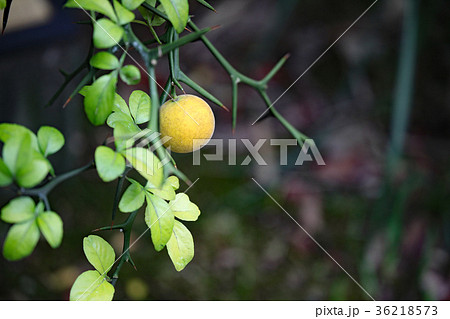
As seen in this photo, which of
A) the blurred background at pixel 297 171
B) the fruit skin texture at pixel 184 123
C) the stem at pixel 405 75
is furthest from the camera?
the blurred background at pixel 297 171

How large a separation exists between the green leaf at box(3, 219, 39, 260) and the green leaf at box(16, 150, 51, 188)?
0.7 inches

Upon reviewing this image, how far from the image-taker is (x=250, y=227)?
3.20 ft

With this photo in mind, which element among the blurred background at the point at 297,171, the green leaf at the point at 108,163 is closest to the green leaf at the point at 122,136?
the green leaf at the point at 108,163

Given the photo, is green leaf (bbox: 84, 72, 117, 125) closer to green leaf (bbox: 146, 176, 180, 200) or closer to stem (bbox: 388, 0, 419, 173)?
green leaf (bbox: 146, 176, 180, 200)

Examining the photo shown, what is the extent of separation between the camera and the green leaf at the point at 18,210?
0.17m

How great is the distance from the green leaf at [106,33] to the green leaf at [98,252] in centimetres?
10

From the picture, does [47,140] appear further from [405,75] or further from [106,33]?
[405,75]

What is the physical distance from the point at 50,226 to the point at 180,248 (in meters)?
0.09

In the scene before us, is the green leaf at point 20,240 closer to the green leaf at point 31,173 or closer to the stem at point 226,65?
the green leaf at point 31,173

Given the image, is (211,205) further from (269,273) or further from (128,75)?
(128,75)

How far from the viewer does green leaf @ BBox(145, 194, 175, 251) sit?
23cm

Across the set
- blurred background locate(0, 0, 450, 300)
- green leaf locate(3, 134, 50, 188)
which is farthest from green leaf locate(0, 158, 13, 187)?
blurred background locate(0, 0, 450, 300)

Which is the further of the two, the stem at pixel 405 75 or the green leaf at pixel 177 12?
the stem at pixel 405 75
